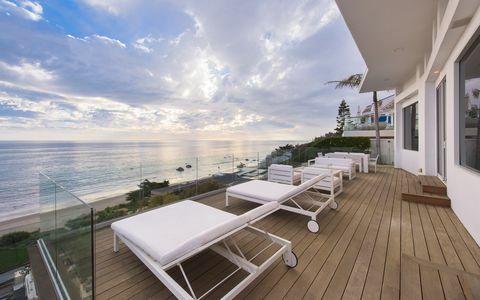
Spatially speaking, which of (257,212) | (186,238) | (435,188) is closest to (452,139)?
(435,188)

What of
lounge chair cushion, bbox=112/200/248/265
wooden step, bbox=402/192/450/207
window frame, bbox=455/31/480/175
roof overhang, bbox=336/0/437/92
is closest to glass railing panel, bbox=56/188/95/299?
lounge chair cushion, bbox=112/200/248/265

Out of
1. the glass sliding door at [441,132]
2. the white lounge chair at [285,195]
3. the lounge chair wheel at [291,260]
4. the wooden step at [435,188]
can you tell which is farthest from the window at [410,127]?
the lounge chair wheel at [291,260]

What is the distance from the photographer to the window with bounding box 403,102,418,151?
656cm

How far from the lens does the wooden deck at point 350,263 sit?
5.23ft

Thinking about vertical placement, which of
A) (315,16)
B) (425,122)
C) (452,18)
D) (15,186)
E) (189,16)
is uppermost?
(189,16)

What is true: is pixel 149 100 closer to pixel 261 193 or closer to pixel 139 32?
pixel 139 32

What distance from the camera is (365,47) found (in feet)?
14.9

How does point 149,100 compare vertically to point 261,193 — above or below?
above

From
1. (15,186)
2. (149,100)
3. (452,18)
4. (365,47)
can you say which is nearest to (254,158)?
(365,47)

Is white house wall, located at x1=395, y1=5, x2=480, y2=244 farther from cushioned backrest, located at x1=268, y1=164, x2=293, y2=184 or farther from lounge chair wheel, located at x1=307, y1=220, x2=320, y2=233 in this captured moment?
cushioned backrest, located at x1=268, y1=164, x2=293, y2=184

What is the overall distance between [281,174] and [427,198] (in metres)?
2.76

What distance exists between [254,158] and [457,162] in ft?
13.1

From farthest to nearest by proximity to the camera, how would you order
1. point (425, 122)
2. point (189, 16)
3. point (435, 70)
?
point (189, 16) < point (425, 122) < point (435, 70)

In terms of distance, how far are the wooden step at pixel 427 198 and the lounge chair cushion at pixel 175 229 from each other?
3.63m
